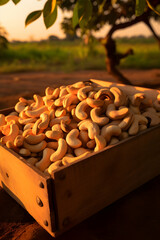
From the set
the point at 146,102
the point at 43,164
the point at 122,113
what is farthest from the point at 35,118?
Result: the point at 146,102

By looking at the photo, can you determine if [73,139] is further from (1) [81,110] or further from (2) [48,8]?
(2) [48,8]

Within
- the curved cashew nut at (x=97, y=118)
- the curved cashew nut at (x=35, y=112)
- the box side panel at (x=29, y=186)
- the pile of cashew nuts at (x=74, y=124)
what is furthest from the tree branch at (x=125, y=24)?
the box side panel at (x=29, y=186)

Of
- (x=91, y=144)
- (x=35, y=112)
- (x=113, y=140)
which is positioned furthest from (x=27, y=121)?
(x=113, y=140)

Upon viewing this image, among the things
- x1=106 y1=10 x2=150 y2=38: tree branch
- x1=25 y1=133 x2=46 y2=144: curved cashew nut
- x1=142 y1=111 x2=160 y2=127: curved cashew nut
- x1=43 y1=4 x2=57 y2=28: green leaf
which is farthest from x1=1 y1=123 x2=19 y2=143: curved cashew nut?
x1=106 y1=10 x2=150 y2=38: tree branch

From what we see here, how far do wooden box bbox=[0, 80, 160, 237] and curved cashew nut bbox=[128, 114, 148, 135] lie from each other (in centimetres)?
3

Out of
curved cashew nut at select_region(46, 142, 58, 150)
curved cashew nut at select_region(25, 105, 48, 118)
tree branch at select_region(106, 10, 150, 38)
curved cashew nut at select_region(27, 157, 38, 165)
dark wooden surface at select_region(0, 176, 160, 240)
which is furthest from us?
tree branch at select_region(106, 10, 150, 38)

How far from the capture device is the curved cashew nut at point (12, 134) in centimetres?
151

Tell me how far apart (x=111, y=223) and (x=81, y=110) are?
0.67m

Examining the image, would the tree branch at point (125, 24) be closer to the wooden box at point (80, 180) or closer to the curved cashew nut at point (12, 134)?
the wooden box at point (80, 180)

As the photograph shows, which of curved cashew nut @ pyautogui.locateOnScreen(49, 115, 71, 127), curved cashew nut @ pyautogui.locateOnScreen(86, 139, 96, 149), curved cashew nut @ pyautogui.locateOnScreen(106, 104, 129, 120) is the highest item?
curved cashew nut @ pyautogui.locateOnScreen(106, 104, 129, 120)

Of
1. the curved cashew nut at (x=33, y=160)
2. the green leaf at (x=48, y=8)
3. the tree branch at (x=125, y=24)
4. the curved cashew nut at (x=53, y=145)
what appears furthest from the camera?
the tree branch at (x=125, y=24)

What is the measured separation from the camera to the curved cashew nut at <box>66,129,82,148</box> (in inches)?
54.6

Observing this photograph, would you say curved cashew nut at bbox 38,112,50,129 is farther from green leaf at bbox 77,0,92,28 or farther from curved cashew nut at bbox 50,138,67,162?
green leaf at bbox 77,0,92,28

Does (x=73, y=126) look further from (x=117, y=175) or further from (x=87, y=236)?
A: (x=87, y=236)
